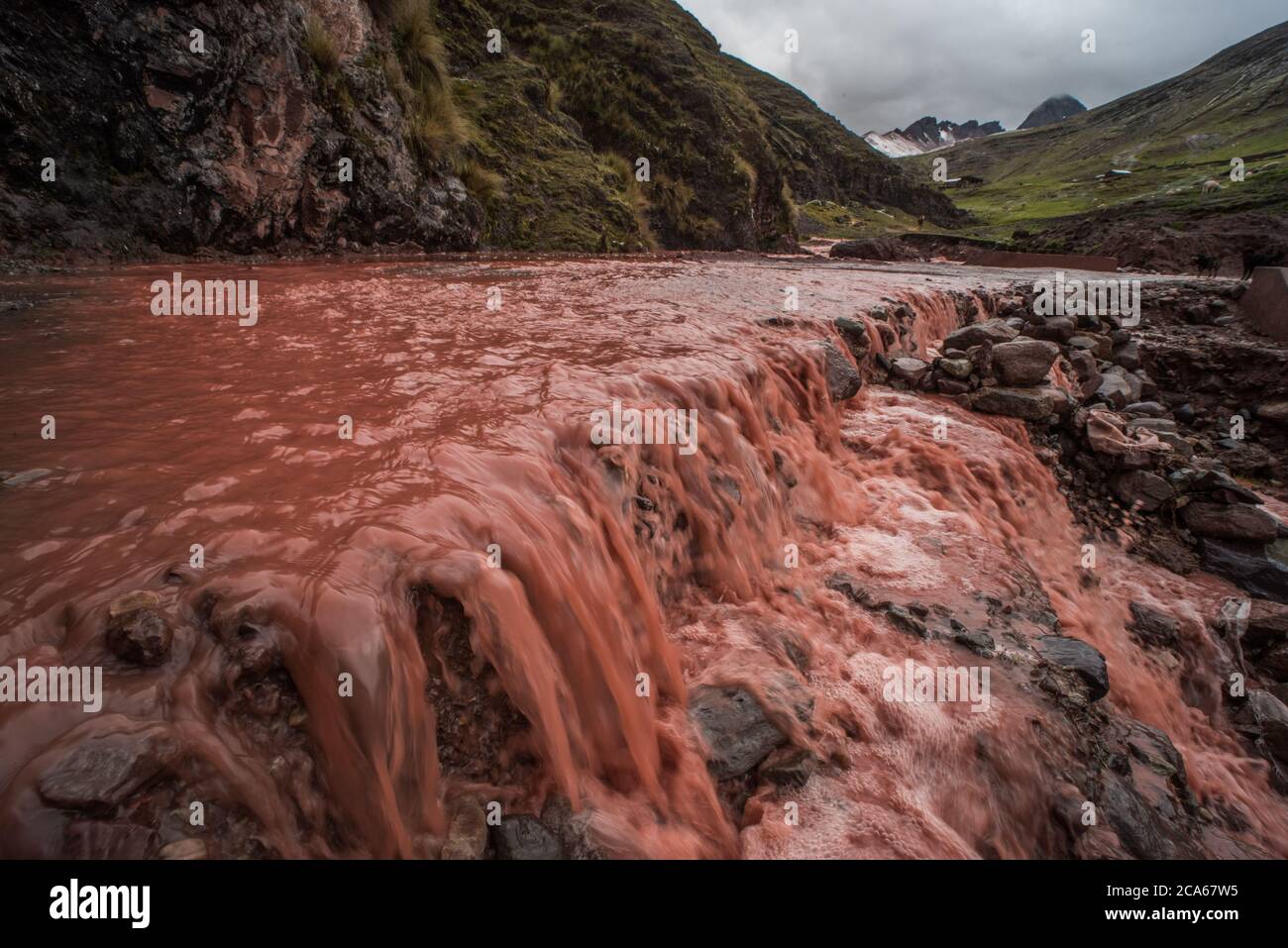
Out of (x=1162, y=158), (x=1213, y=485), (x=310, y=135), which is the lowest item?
(x=1213, y=485)

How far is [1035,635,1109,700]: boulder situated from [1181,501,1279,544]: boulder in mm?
3694

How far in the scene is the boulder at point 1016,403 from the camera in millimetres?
6617

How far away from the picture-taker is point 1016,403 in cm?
671

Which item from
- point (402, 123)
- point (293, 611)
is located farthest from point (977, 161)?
point (293, 611)

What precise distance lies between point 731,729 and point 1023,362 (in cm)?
653

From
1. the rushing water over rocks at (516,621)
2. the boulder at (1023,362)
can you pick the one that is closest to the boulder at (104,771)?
the rushing water over rocks at (516,621)

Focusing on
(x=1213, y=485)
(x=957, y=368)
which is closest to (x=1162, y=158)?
(x=957, y=368)

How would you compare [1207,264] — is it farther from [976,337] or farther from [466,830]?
[466,830]

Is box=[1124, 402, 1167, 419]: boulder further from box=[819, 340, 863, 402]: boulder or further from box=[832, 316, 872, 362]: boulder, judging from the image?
box=[819, 340, 863, 402]: boulder

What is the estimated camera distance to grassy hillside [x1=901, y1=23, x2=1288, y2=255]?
37.1 m

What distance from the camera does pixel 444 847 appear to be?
71.9 inches

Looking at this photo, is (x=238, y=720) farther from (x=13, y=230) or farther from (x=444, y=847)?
(x=13, y=230)

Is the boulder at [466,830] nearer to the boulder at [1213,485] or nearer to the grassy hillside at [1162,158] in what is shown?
the boulder at [1213,485]
